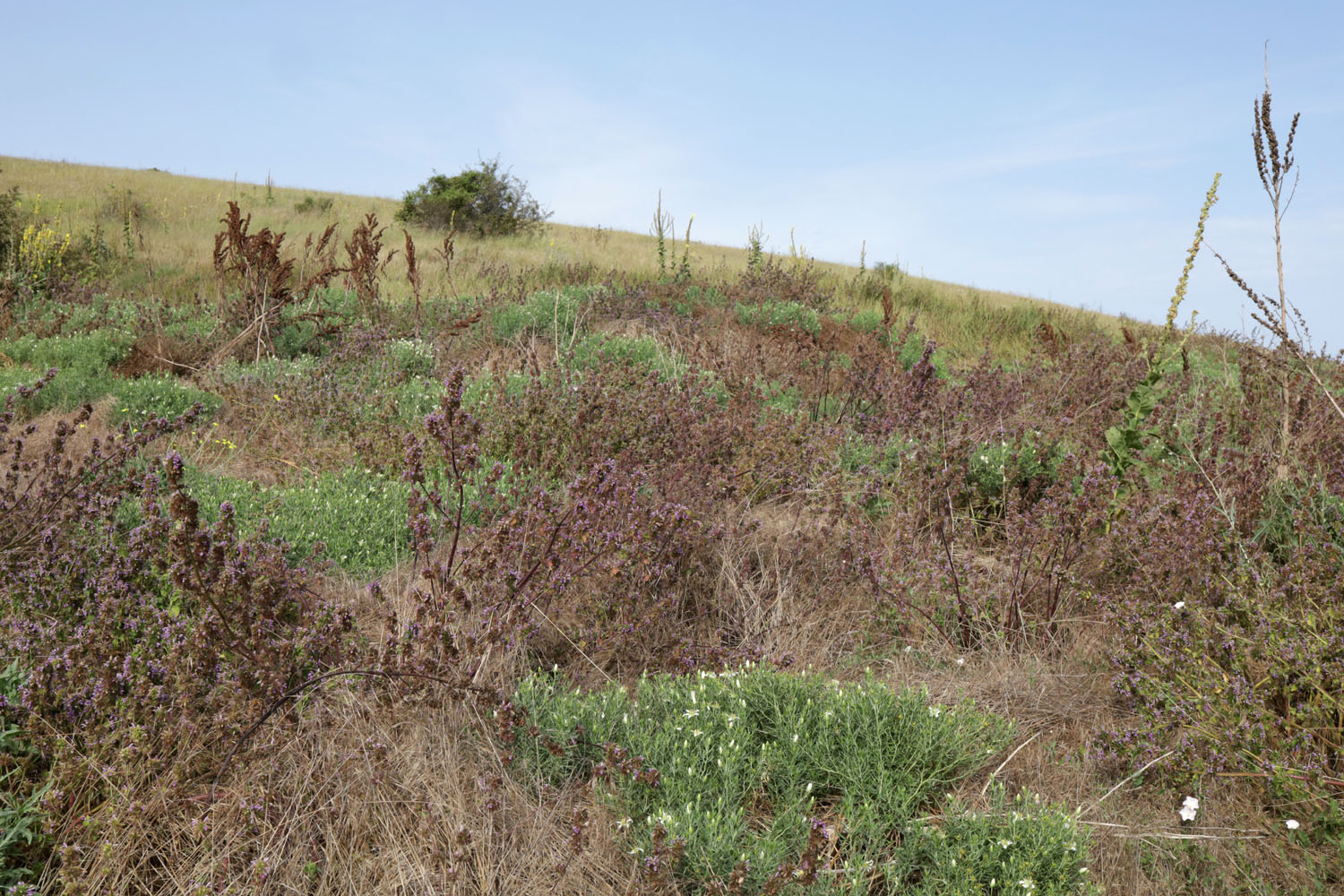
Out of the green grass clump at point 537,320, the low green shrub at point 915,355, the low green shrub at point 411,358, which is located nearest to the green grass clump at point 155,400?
the low green shrub at point 411,358

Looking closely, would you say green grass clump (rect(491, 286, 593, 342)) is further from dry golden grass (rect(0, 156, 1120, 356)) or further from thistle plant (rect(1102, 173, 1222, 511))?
thistle plant (rect(1102, 173, 1222, 511))

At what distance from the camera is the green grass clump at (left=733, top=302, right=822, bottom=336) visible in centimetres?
1025

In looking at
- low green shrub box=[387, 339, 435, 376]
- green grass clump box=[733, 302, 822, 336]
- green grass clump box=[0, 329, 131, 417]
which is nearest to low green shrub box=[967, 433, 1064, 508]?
green grass clump box=[733, 302, 822, 336]

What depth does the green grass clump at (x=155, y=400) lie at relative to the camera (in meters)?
6.67

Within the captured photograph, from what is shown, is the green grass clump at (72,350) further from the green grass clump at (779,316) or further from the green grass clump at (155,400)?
the green grass clump at (779,316)

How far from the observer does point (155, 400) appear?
6.95 m

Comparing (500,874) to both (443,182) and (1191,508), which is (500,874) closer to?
(1191,508)

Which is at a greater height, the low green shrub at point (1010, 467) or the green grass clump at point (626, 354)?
the green grass clump at point (626, 354)

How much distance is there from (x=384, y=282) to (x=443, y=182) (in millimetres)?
9343

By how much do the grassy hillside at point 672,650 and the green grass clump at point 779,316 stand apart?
395 centimetres

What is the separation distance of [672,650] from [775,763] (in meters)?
0.97

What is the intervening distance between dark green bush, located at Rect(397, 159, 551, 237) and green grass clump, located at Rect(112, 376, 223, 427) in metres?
15.7

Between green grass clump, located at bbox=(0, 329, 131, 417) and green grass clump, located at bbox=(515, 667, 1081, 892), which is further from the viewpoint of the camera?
green grass clump, located at bbox=(0, 329, 131, 417)

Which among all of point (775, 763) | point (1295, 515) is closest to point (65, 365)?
point (775, 763)
